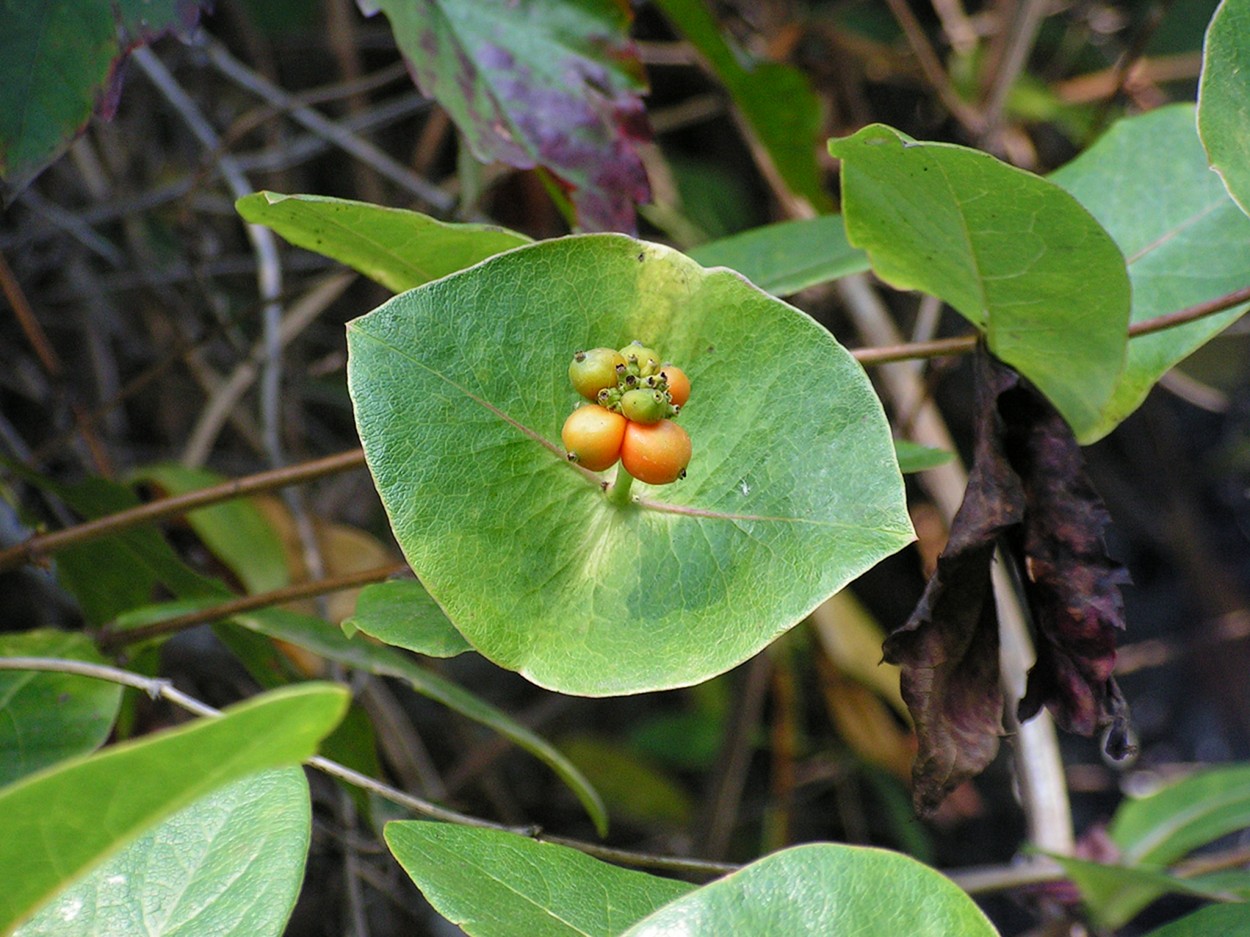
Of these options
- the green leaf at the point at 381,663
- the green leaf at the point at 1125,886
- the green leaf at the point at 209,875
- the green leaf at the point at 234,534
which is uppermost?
the green leaf at the point at 209,875

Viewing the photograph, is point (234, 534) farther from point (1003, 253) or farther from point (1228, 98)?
point (1228, 98)

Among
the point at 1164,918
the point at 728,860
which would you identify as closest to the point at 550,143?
the point at 728,860

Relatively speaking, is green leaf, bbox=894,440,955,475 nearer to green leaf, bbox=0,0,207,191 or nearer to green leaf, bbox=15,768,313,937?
green leaf, bbox=15,768,313,937

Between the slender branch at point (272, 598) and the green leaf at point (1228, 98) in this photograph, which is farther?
the slender branch at point (272, 598)

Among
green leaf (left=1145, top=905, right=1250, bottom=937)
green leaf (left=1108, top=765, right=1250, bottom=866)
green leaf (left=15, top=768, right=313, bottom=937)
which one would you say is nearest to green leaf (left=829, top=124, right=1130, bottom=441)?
green leaf (left=1145, top=905, right=1250, bottom=937)

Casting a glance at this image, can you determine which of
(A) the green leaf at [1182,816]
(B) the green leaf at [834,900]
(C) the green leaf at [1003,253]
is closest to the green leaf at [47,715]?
(B) the green leaf at [834,900]

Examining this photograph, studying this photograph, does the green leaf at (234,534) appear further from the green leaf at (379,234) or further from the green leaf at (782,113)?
the green leaf at (782,113)

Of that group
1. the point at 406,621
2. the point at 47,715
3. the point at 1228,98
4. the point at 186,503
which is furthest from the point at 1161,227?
the point at 47,715
